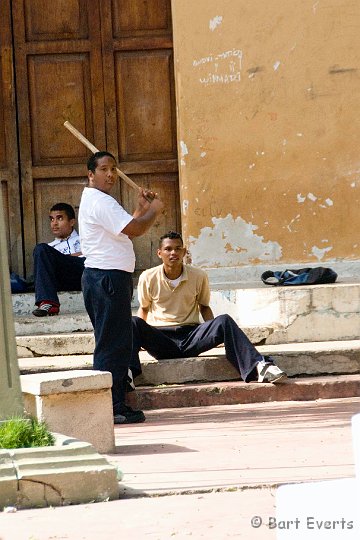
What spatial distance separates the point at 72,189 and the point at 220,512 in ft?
19.0

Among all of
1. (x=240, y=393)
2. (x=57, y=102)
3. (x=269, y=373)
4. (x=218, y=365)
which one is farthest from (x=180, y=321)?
(x=57, y=102)

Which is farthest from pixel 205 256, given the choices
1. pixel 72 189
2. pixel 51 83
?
pixel 51 83

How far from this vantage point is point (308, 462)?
19.8 feet

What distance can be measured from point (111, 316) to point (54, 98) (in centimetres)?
355

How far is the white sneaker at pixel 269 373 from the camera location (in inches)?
325

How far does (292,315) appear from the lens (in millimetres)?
9320

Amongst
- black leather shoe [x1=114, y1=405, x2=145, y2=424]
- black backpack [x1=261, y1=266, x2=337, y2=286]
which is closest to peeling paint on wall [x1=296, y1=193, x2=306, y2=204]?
black backpack [x1=261, y1=266, x2=337, y2=286]

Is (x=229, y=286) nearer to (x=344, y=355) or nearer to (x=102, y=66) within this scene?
(x=344, y=355)

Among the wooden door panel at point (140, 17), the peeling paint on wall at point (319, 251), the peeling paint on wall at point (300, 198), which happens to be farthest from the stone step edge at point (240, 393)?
the wooden door panel at point (140, 17)

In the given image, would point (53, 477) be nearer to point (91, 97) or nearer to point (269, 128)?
→ point (269, 128)

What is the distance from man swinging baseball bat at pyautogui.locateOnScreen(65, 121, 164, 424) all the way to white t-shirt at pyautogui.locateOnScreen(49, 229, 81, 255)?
2441mm

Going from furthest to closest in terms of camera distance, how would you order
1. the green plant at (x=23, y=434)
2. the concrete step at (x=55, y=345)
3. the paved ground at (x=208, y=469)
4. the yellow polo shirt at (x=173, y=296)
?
1. the concrete step at (x=55, y=345)
2. the yellow polo shirt at (x=173, y=296)
3. the green plant at (x=23, y=434)
4. the paved ground at (x=208, y=469)

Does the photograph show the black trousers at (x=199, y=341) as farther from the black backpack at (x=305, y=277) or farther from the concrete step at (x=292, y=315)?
the black backpack at (x=305, y=277)

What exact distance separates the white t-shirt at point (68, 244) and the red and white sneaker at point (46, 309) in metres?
0.67
